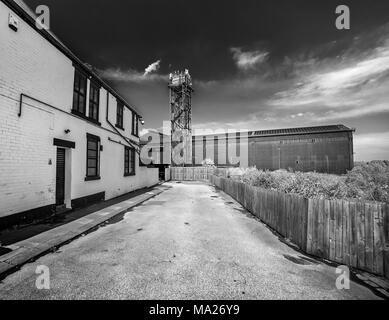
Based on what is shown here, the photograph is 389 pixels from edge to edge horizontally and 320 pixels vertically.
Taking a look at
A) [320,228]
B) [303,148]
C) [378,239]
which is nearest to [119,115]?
[320,228]

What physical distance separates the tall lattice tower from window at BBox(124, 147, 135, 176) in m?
16.3

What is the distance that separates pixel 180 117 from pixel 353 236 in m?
29.5

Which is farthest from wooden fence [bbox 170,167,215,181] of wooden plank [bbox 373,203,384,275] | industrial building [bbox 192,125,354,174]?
wooden plank [bbox 373,203,384,275]

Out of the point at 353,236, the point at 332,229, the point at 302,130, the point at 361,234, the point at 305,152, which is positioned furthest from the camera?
the point at 302,130

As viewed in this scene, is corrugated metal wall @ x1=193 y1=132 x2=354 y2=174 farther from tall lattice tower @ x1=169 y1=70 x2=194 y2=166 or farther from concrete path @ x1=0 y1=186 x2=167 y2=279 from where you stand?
concrete path @ x1=0 y1=186 x2=167 y2=279

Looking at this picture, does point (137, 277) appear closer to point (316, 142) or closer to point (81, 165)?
point (81, 165)

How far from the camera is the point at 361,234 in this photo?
158 inches

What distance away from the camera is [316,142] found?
25.5 m

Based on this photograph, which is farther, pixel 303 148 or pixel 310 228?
pixel 303 148

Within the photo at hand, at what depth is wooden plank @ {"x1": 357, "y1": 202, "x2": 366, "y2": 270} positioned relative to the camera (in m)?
3.96

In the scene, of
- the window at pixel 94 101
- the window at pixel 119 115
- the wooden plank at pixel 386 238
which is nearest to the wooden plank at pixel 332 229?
the wooden plank at pixel 386 238

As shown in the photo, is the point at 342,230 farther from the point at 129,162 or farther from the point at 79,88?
the point at 129,162
